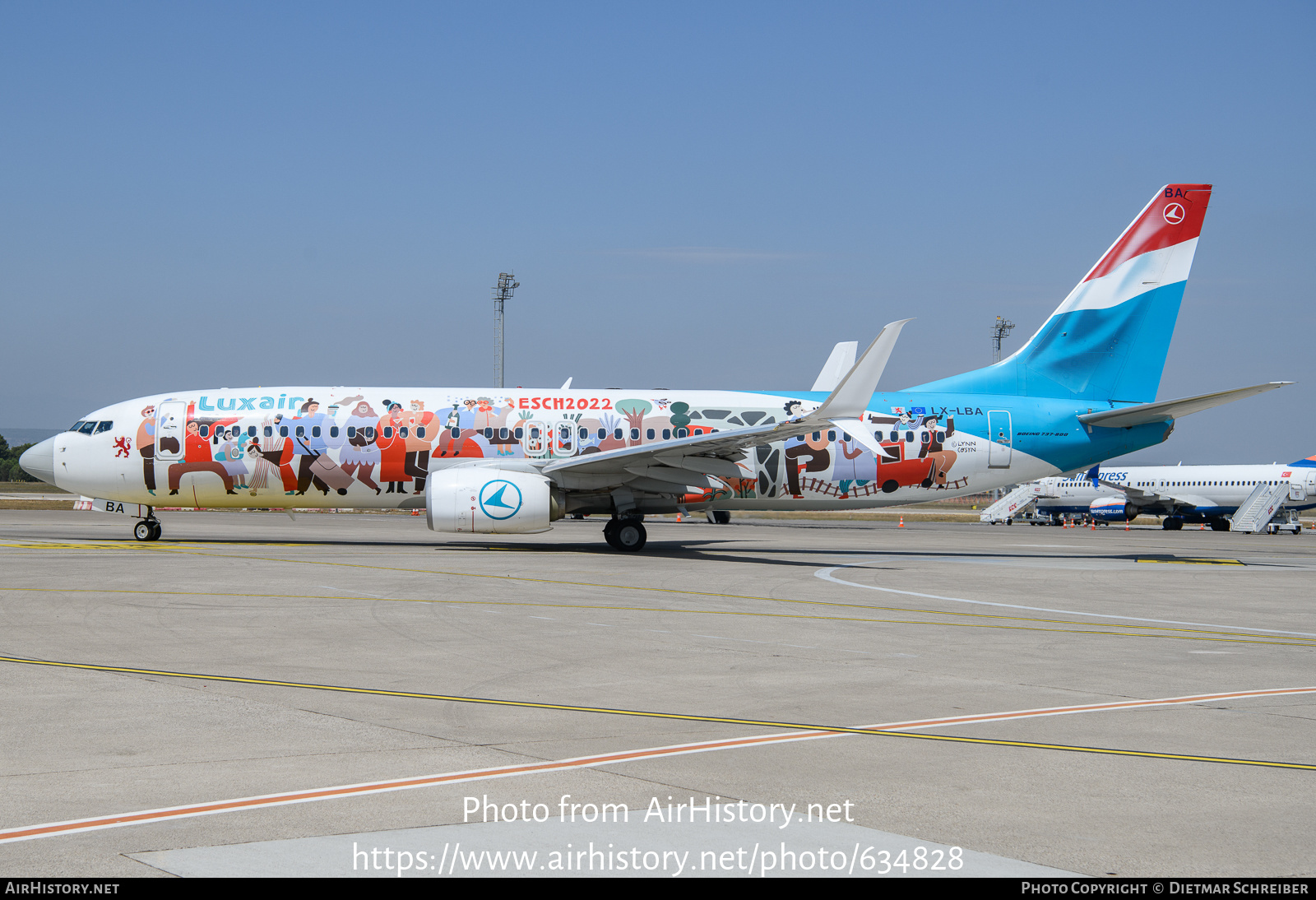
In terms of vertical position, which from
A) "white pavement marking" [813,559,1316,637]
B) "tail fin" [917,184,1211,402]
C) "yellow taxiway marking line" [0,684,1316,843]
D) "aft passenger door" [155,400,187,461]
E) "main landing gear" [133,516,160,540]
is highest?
"tail fin" [917,184,1211,402]

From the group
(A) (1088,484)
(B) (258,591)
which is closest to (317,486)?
(B) (258,591)

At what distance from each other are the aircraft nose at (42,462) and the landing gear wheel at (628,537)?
1375cm

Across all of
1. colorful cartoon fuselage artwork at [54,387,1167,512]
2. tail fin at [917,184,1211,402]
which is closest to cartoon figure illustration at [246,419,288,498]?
colorful cartoon fuselage artwork at [54,387,1167,512]

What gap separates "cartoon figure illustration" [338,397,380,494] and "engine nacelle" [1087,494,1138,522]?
55571 mm

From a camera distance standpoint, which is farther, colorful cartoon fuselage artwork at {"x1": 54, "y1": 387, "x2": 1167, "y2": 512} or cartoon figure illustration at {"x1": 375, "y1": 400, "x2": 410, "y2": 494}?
colorful cartoon fuselage artwork at {"x1": 54, "y1": 387, "x2": 1167, "y2": 512}

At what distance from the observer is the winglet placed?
70.9ft

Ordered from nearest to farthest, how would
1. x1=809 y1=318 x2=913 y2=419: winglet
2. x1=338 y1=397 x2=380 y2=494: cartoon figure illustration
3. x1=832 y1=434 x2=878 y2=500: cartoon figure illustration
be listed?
x1=809 y1=318 x2=913 y2=419: winglet, x1=338 y1=397 x2=380 y2=494: cartoon figure illustration, x1=832 y1=434 x2=878 y2=500: cartoon figure illustration

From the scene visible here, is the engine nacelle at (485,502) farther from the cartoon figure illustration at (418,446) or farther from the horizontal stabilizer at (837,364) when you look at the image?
the horizontal stabilizer at (837,364)

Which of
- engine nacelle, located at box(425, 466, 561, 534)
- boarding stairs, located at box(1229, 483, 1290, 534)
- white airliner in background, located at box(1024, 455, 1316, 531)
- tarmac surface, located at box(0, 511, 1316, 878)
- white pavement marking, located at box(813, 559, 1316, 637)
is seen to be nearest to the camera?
tarmac surface, located at box(0, 511, 1316, 878)

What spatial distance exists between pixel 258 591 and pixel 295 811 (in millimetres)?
11216

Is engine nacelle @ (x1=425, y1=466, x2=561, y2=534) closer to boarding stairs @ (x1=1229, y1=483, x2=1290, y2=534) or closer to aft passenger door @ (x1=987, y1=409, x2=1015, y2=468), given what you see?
aft passenger door @ (x1=987, y1=409, x2=1015, y2=468)

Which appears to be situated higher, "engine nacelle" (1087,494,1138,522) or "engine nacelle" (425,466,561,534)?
"engine nacelle" (425,466,561,534)

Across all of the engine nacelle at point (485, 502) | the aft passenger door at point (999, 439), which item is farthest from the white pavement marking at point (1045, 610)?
the aft passenger door at point (999, 439)

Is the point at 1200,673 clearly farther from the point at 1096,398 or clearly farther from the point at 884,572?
the point at 1096,398
